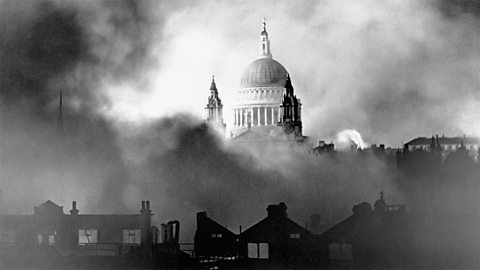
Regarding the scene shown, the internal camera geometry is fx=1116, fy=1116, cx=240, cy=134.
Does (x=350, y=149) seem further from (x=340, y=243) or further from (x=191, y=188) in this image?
(x=340, y=243)

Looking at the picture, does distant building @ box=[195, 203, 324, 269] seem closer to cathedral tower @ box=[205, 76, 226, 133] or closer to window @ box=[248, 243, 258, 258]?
window @ box=[248, 243, 258, 258]

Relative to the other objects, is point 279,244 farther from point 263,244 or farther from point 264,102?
point 264,102

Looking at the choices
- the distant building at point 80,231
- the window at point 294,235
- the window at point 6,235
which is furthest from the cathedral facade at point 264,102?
the window at point 294,235

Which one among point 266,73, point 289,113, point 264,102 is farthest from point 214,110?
point 266,73

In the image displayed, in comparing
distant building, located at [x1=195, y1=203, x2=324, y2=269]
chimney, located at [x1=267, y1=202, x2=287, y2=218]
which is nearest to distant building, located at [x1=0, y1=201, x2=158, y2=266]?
distant building, located at [x1=195, y1=203, x2=324, y2=269]

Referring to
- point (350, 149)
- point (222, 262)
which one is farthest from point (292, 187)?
point (222, 262)

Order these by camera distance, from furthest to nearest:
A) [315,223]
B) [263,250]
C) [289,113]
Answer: [289,113] < [315,223] < [263,250]
